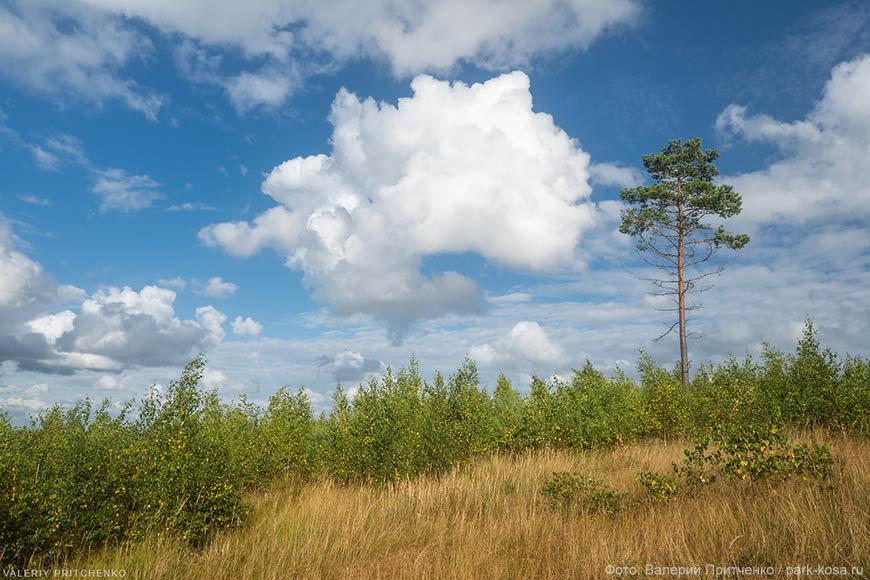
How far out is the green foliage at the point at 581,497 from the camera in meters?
10.3

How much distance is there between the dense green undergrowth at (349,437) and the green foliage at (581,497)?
303 millimetres

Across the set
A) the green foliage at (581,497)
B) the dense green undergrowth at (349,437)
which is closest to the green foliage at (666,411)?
the dense green undergrowth at (349,437)

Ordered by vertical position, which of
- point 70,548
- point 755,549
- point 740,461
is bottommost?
point 70,548

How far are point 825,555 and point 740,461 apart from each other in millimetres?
3915

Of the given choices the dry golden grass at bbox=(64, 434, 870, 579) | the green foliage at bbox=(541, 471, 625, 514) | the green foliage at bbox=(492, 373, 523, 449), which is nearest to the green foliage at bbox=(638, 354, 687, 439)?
the green foliage at bbox=(492, 373, 523, 449)

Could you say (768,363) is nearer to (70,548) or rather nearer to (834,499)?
(834,499)

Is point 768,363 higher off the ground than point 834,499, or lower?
higher

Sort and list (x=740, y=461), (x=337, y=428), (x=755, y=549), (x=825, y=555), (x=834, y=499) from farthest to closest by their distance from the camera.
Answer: (x=337, y=428), (x=740, y=461), (x=834, y=499), (x=755, y=549), (x=825, y=555)

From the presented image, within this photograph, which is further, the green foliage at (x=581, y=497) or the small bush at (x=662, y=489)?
the green foliage at (x=581, y=497)

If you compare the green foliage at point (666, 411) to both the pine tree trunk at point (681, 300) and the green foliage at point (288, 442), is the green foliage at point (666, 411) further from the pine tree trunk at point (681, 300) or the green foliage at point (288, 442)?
the green foliage at point (288, 442)

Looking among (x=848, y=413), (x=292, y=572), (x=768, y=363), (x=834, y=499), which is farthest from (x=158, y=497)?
(x=768, y=363)

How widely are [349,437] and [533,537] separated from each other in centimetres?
1070

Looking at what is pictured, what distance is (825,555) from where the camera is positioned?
6020 millimetres

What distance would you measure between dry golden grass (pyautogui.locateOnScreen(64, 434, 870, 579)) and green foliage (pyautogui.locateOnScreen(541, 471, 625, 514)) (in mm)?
248
